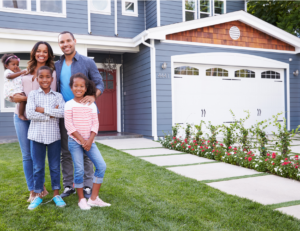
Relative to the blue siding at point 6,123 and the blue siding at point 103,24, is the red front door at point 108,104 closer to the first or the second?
the blue siding at point 103,24

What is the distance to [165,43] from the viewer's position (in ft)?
24.7

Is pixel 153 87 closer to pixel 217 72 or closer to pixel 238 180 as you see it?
pixel 217 72

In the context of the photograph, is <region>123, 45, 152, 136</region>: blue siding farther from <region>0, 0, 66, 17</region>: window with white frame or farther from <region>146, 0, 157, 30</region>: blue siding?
<region>0, 0, 66, 17</region>: window with white frame

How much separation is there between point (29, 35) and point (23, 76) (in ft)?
16.2

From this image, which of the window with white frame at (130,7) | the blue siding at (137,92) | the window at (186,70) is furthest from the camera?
→ the window with white frame at (130,7)

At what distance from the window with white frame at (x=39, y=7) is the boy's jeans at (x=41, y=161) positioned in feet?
22.4

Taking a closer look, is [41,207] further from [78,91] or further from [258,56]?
[258,56]

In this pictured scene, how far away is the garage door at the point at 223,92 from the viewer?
793 cm

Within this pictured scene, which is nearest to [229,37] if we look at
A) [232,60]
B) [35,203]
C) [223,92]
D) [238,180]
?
[232,60]

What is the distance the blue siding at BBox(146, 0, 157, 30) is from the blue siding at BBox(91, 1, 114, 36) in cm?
123

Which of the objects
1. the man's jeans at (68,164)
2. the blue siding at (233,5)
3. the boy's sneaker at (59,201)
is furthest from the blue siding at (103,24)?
the boy's sneaker at (59,201)

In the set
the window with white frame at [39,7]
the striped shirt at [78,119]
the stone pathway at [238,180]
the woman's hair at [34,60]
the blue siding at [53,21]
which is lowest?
the stone pathway at [238,180]

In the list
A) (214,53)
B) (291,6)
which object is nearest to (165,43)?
(214,53)

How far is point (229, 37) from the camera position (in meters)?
8.32
